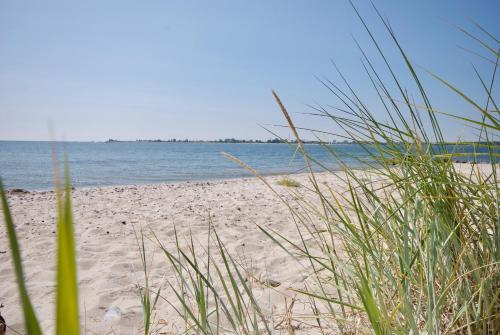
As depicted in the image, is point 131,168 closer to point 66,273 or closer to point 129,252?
point 129,252

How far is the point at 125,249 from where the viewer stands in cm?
403

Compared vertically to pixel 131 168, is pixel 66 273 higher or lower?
higher

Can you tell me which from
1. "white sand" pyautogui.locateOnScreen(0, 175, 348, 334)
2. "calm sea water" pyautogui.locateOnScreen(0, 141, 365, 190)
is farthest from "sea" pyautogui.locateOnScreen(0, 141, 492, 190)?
"white sand" pyautogui.locateOnScreen(0, 175, 348, 334)

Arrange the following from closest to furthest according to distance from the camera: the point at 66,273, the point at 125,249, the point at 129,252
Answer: the point at 66,273, the point at 129,252, the point at 125,249

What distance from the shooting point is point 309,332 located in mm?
1804

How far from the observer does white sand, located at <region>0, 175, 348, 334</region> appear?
2.48m

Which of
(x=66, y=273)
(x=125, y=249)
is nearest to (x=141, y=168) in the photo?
(x=125, y=249)

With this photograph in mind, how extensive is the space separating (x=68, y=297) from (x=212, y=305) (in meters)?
2.57

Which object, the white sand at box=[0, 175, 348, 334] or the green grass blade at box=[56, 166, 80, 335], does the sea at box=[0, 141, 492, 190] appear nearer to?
the green grass blade at box=[56, 166, 80, 335]

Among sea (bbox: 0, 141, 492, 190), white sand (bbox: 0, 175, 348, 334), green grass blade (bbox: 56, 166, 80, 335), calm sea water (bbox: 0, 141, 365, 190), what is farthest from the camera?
calm sea water (bbox: 0, 141, 365, 190)

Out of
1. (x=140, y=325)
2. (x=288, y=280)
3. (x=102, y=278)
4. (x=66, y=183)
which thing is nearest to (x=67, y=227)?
(x=66, y=183)

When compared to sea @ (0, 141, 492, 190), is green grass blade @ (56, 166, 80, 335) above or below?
above

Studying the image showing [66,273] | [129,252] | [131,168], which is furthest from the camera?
[131,168]

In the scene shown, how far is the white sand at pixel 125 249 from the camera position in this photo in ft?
8.13
